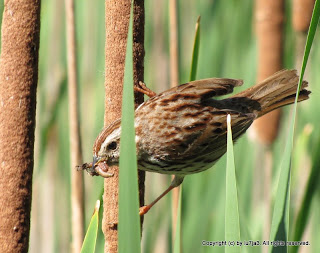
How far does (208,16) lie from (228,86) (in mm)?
538

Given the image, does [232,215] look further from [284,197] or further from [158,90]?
[158,90]

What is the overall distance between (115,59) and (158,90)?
132 cm

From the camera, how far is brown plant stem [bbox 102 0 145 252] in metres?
1.37

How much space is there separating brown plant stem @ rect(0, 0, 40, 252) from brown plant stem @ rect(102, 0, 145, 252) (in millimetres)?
178

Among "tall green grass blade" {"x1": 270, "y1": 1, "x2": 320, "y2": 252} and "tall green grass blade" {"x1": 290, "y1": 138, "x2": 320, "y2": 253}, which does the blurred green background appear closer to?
"tall green grass blade" {"x1": 290, "y1": 138, "x2": 320, "y2": 253}

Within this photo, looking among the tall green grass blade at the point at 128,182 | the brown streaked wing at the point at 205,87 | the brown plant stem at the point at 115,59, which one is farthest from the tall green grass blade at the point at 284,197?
the brown streaked wing at the point at 205,87

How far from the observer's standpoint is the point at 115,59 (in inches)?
54.3

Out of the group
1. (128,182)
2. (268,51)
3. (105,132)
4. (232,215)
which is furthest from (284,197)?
(268,51)

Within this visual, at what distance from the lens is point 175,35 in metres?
2.08

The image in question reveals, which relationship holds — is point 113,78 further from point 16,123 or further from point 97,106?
point 97,106

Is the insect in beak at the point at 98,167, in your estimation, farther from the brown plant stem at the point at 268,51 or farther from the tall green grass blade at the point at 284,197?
the brown plant stem at the point at 268,51

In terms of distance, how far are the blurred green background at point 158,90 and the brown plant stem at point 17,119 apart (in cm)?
64

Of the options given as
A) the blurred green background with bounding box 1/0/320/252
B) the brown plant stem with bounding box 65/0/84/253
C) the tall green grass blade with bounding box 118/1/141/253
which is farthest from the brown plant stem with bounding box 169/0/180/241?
the tall green grass blade with bounding box 118/1/141/253

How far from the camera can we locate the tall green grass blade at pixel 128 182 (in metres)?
0.97
